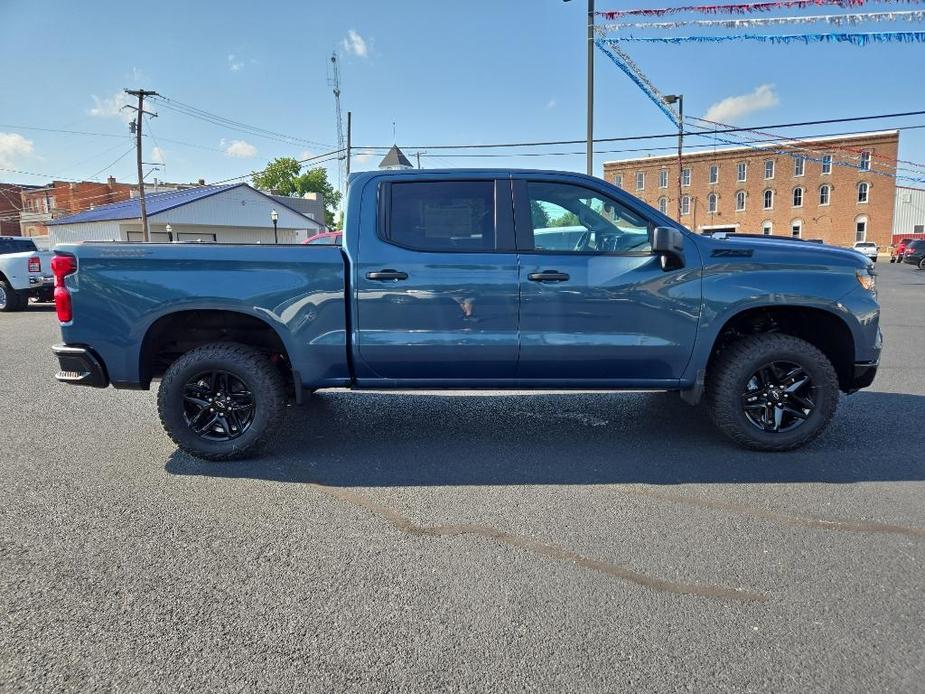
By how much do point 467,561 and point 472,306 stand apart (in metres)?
1.73

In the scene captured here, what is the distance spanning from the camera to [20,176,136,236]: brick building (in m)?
58.5

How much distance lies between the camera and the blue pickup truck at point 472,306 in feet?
12.6

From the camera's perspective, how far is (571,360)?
397 cm

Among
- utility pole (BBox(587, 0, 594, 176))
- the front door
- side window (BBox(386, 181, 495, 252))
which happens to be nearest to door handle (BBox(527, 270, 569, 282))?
the front door

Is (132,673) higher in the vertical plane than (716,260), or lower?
lower

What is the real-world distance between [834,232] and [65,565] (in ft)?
227

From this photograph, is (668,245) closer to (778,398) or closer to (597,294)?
(597,294)

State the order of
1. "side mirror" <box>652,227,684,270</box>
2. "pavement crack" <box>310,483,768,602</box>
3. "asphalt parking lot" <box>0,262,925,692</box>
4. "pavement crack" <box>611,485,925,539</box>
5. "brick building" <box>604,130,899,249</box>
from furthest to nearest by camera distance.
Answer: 1. "brick building" <box>604,130,899,249</box>
2. "side mirror" <box>652,227,684,270</box>
3. "pavement crack" <box>611,485,925,539</box>
4. "pavement crack" <box>310,483,768,602</box>
5. "asphalt parking lot" <box>0,262,925,692</box>

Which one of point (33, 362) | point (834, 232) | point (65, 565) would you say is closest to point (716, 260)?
point (65, 565)

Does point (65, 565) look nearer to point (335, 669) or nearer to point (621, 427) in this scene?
point (335, 669)

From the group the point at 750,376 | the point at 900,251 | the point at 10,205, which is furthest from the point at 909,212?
the point at 10,205

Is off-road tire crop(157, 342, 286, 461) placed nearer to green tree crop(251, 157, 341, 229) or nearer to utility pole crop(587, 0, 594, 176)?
utility pole crop(587, 0, 594, 176)

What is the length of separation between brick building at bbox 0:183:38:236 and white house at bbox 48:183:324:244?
3335 cm

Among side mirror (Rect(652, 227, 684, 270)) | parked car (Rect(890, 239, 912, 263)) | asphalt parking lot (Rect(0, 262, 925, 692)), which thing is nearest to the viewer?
asphalt parking lot (Rect(0, 262, 925, 692))
